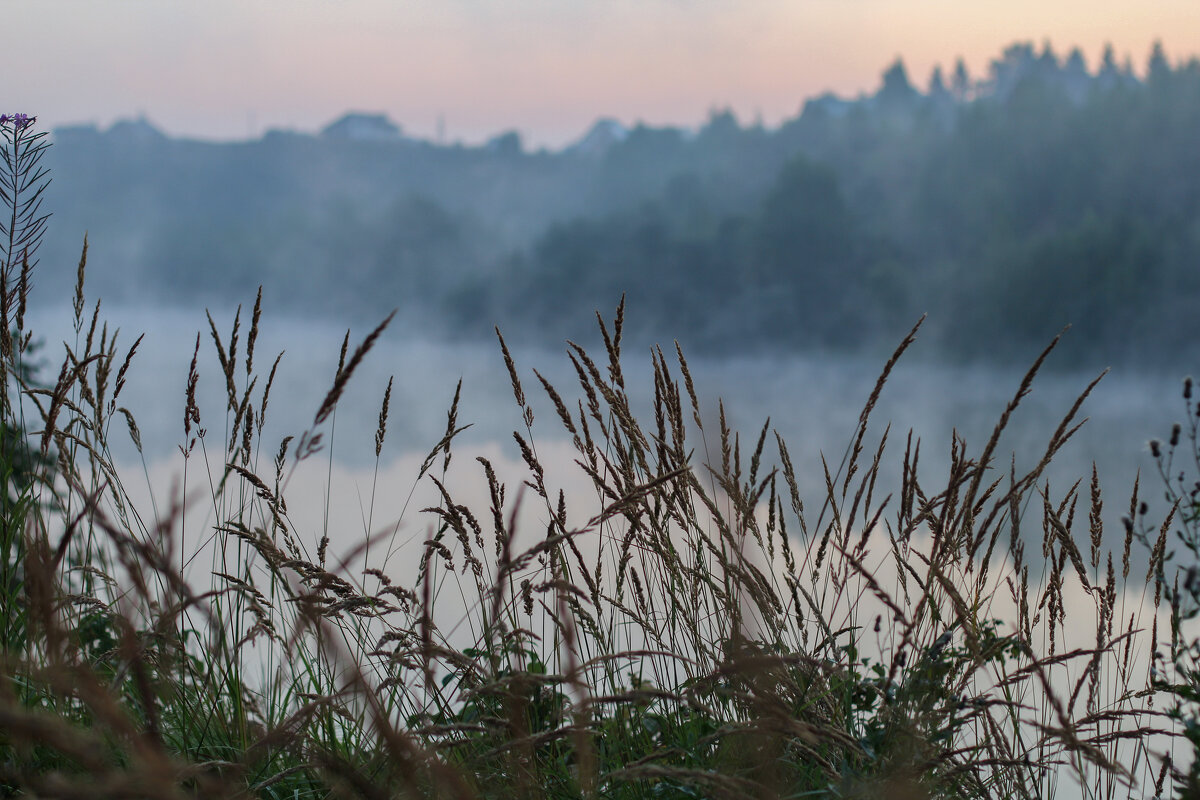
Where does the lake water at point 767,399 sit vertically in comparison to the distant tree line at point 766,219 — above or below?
below

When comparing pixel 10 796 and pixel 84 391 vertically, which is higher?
pixel 84 391

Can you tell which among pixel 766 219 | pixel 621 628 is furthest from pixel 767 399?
pixel 621 628

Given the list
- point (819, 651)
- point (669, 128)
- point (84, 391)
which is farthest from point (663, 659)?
point (669, 128)

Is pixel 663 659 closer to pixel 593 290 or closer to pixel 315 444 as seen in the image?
pixel 315 444

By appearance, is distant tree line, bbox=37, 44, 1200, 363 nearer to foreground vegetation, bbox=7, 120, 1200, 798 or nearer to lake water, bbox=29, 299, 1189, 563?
lake water, bbox=29, 299, 1189, 563

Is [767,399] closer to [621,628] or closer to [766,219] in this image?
[766,219]

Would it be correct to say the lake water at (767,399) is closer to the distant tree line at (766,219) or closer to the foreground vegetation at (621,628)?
the distant tree line at (766,219)

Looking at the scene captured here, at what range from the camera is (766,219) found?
82.5 feet

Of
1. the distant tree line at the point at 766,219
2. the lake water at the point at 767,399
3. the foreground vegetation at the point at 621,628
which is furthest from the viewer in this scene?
the distant tree line at the point at 766,219

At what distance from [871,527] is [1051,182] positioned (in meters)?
26.5

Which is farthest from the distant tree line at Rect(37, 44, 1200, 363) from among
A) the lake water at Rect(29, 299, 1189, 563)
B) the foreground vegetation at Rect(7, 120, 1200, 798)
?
the foreground vegetation at Rect(7, 120, 1200, 798)

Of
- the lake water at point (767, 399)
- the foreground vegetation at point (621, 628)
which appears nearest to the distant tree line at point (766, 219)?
the lake water at point (767, 399)

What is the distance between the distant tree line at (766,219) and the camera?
851 inches

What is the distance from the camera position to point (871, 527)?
3.54ft
